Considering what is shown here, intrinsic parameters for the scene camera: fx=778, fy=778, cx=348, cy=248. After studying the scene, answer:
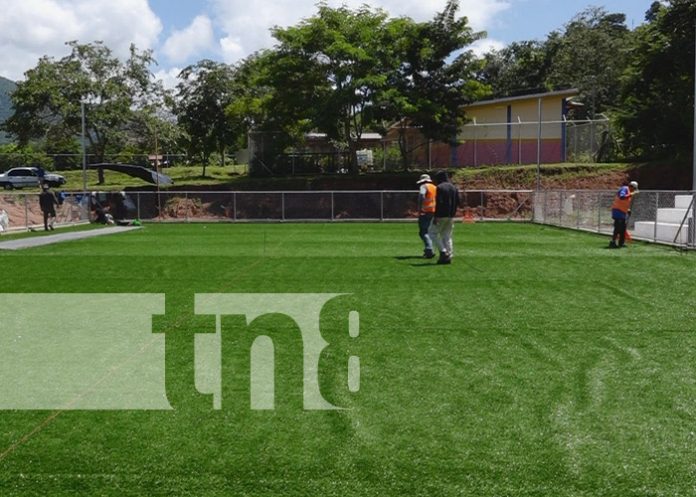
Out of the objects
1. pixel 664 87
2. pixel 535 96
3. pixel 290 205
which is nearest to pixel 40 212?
pixel 290 205

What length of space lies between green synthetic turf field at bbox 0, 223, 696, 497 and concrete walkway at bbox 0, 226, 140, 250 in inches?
387

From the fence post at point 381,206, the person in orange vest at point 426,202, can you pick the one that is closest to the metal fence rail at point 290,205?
the fence post at point 381,206

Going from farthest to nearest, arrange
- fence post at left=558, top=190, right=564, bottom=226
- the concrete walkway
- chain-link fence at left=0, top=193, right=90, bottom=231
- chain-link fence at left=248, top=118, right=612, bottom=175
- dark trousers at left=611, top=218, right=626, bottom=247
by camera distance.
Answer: chain-link fence at left=248, top=118, right=612, bottom=175 → chain-link fence at left=0, top=193, right=90, bottom=231 → fence post at left=558, top=190, right=564, bottom=226 → the concrete walkway → dark trousers at left=611, top=218, right=626, bottom=247

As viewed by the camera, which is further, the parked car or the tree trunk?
the parked car

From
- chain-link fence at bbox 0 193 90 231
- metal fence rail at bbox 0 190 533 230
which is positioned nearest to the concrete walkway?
chain-link fence at bbox 0 193 90 231

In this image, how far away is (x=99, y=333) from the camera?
8.96 meters

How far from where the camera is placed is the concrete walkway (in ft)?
72.5

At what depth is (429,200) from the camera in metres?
16.4

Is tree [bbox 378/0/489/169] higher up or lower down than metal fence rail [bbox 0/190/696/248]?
higher up

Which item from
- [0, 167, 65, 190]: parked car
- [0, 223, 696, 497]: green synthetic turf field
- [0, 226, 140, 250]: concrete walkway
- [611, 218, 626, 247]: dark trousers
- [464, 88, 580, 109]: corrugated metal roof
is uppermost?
[464, 88, 580, 109]: corrugated metal roof

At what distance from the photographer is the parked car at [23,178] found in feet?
165

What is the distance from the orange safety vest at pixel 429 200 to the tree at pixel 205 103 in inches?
1554

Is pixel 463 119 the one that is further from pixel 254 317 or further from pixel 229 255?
pixel 254 317

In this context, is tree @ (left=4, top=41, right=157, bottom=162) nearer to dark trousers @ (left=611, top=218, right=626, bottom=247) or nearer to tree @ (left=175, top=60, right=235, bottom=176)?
tree @ (left=175, top=60, right=235, bottom=176)
